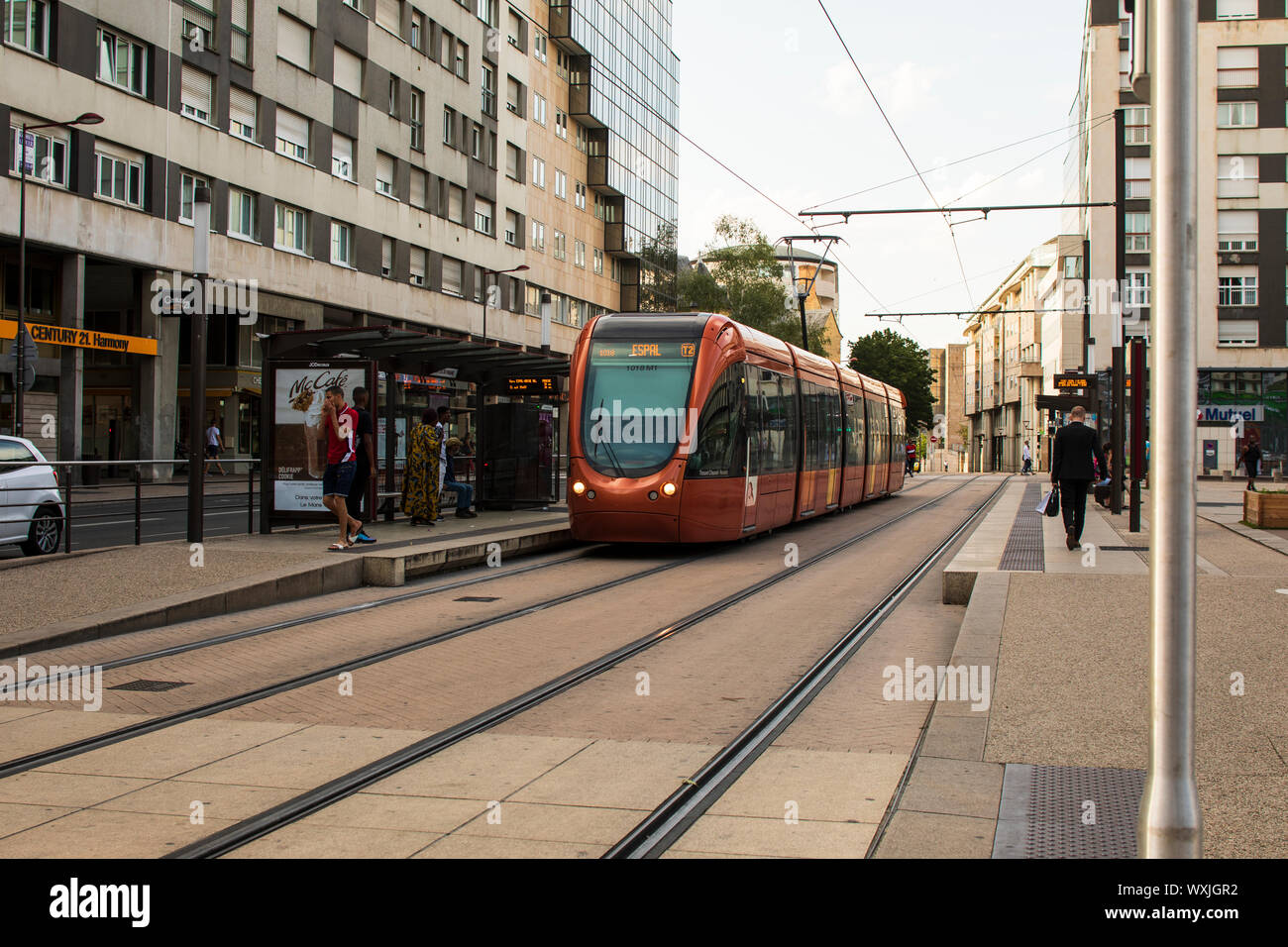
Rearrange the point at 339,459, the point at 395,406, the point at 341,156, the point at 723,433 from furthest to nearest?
the point at 341,156, the point at 395,406, the point at 723,433, the point at 339,459

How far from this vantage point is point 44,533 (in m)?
13.8

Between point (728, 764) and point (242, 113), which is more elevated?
point (242, 113)

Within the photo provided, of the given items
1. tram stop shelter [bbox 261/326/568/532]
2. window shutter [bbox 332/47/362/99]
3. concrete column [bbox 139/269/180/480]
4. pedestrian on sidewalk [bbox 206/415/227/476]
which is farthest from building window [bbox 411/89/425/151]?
tram stop shelter [bbox 261/326/568/532]

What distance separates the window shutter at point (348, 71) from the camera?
40125mm

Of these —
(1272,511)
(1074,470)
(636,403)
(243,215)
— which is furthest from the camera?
(243,215)

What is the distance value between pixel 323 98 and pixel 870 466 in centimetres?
2207

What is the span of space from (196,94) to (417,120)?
514 inches

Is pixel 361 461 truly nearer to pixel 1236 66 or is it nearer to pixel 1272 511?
pixel 1272 511

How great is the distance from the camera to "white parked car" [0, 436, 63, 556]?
13.4 m

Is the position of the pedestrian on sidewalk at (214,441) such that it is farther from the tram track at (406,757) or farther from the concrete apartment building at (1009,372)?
the concrete apartment building at (1009,372)

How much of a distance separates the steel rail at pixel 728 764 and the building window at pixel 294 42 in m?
33.0

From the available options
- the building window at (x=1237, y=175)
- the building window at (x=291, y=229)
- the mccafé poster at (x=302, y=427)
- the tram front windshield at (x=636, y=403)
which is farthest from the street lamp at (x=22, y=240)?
the building window at (x=1237, y=175)

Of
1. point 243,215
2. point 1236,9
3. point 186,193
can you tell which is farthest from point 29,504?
point 1236,9
